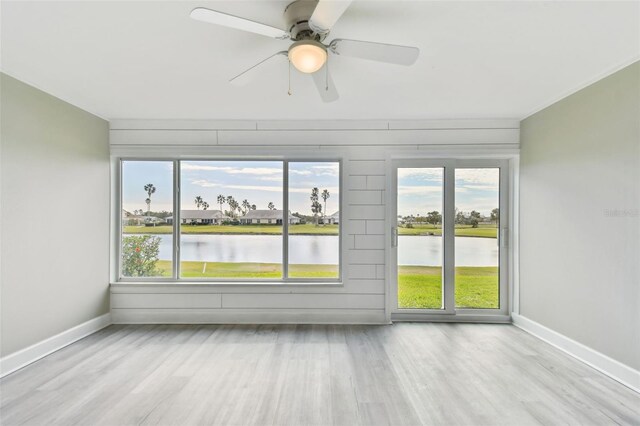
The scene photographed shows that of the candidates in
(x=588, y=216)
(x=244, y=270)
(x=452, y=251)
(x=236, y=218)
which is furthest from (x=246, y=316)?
(x=588, y=216)

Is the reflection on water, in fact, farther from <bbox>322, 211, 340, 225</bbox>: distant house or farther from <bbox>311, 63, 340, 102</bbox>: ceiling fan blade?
<bbox>311, 63, 340, 102</bbox>: ceiling fan blade

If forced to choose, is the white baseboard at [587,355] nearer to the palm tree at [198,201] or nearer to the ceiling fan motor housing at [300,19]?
the ceiling fan motor housing at [300,19]

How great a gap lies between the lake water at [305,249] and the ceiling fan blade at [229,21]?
258 cm

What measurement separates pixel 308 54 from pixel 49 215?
2.97 metres

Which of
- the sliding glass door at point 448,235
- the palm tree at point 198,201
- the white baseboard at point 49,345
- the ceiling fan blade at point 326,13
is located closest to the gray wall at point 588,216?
the sliding glass door at point 448,235

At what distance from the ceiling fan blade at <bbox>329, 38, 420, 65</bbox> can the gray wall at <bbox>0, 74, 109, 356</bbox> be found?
2821 mm

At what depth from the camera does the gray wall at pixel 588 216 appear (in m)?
2.32

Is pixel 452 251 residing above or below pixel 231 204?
below

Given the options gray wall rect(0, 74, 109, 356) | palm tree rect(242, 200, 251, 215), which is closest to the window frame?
gray wall rect(0, 74, 109, 356)

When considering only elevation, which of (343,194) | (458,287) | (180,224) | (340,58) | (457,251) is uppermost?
(340,58)

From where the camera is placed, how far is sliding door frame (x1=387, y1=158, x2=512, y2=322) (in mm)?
3730

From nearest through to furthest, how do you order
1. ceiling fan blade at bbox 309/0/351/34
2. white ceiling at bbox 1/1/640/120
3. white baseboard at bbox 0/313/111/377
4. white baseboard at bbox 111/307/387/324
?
1. ceiling fan blade at bbox 309/0/351/34
2. white ceiling at bbox 1/1/640/120
3. white baseboard at bbox 0/313/111/377
4. white baseboard at bbox 111/307/387/324

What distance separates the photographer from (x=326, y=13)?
4.60 ft

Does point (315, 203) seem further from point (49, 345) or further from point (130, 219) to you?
point (49, 345)
